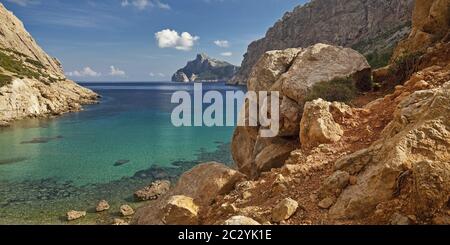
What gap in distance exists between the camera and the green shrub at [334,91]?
51.0 feet

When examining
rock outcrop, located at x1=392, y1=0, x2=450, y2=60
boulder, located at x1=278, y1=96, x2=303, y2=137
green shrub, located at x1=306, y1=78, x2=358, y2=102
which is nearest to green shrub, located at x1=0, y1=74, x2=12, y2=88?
boulder, located at x1=278, y1=96, x2=303, y2=137

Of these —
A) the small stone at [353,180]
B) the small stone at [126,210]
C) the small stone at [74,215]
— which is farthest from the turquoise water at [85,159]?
the small stone at [353,180]

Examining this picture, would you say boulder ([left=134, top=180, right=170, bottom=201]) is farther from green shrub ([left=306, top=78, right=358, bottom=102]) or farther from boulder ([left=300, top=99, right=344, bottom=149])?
boulder ([left=300, top=99, right=344, bottom=149])

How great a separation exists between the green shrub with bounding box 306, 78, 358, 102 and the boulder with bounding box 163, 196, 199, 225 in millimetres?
7976

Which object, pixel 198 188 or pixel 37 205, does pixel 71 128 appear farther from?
pixel 198 188

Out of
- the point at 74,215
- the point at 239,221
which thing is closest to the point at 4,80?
the point at 74,215

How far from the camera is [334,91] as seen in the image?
613 inches

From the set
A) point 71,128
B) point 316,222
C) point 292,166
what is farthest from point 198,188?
point 71,128

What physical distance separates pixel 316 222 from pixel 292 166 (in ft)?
10.5

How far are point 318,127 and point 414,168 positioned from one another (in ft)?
18.3

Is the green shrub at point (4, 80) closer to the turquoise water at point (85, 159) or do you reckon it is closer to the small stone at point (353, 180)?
the turquoise water at point (85, 159)

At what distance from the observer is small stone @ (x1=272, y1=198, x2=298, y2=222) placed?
845 cm

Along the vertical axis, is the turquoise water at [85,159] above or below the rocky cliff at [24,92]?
below

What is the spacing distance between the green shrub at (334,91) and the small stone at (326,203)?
754cm
